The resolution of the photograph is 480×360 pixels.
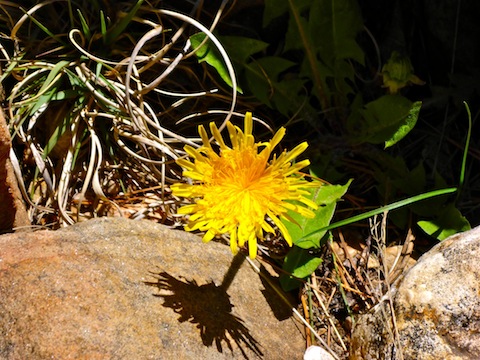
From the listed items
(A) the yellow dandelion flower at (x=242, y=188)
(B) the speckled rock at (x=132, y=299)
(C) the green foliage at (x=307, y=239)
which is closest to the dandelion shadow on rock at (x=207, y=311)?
(B) the speckled rock at (x=132, y=299)

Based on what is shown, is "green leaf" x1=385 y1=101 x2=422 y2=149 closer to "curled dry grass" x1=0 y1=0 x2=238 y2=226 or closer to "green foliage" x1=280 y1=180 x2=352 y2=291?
"green foliage" x1=280 y1=180 x2=352 y2=291

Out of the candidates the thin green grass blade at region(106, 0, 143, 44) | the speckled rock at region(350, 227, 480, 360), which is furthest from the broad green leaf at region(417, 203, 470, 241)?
the thin green grass blade at region(106, 0, 143, 44)

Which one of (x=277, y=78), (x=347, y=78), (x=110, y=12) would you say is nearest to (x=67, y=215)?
(x=110, y=12)

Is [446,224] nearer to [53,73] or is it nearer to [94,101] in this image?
[94,101]

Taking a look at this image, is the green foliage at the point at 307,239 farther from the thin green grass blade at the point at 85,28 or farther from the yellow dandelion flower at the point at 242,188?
the thin green grass blade at the point at 85,28

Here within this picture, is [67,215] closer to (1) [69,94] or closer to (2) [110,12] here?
(1) [69,94]
